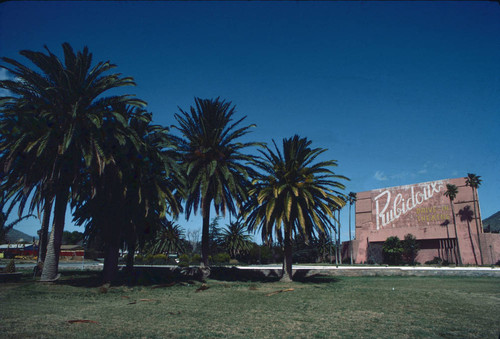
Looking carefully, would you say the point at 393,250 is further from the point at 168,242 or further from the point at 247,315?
the point at 247,315

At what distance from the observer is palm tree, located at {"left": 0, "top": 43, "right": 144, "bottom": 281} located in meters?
19.7

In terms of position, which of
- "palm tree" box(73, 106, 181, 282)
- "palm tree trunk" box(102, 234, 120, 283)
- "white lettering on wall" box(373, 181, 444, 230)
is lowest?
"palm tree trunk" box(102, 234, 120, 283)

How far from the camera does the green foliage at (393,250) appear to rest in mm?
64625

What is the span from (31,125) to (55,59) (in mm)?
4308

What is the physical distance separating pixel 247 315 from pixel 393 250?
2375 inches

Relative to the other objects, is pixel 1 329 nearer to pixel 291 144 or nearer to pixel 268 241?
pixel 268 241

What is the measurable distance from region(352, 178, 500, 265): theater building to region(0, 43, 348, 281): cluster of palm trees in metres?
45.1

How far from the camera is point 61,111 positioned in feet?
67.9

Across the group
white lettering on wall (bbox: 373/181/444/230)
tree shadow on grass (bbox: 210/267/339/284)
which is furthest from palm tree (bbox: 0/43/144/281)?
white lettering on wall (bbox: 373/181/444/230)

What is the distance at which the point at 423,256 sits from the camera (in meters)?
64.1

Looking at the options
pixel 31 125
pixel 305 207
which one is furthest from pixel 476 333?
pixel 31 125

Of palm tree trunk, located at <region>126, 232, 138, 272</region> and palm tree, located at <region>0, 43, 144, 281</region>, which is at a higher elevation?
palm tree, located at <region>0, 43, 144, 281</region>

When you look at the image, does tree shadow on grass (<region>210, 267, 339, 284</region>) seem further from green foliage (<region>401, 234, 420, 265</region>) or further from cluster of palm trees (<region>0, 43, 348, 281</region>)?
green foliage (<region>401, 234, 420, 265</region>)

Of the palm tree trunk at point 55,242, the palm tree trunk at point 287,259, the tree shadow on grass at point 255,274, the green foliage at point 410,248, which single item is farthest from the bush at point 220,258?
the palm tree trunk at point 55,242
